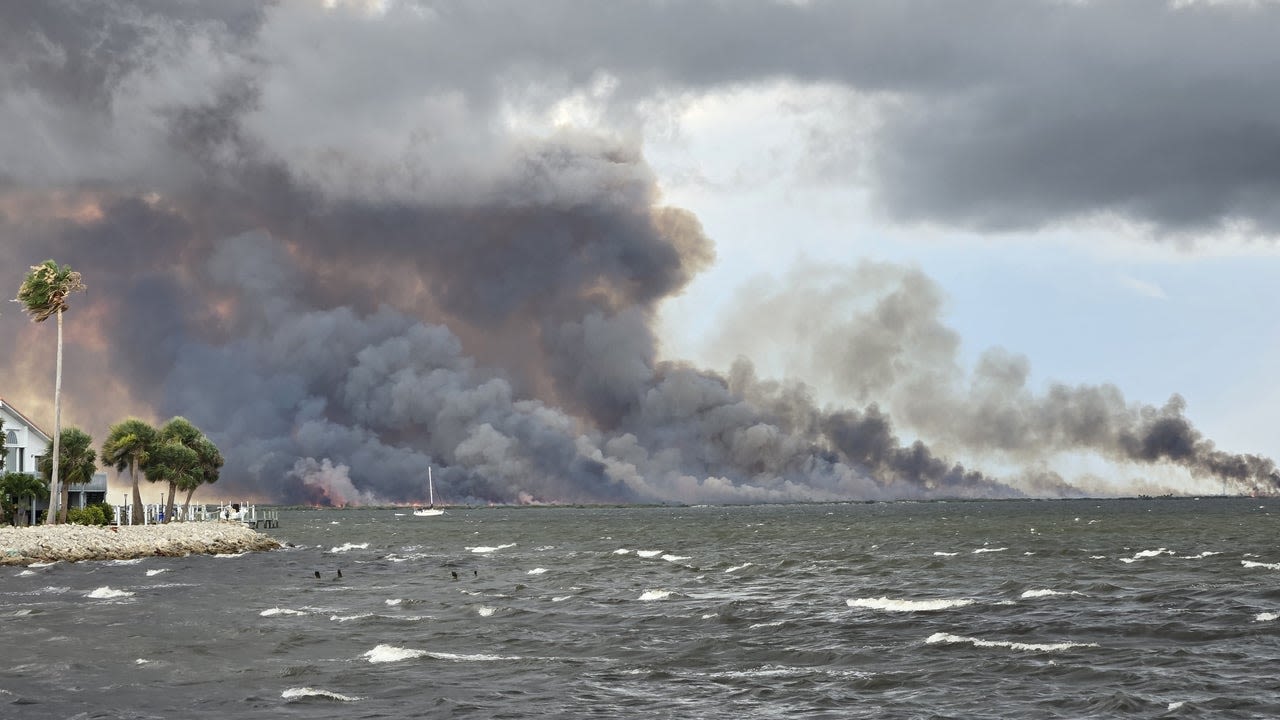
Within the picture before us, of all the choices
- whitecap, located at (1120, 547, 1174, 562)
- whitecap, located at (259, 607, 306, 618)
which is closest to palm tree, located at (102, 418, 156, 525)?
whitecap, located at (259, 607, 306, 618)

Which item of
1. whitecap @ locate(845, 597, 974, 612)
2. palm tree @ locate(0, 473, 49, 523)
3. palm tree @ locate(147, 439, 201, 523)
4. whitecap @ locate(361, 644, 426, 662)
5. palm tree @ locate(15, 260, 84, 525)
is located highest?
palm tree @ locate(15, 260, 84, 525)

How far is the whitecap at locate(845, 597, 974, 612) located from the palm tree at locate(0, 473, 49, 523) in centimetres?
8691

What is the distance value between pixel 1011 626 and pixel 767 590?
54.0 feet

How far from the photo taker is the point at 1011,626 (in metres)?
32.7

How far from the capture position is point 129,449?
11600 centimetres

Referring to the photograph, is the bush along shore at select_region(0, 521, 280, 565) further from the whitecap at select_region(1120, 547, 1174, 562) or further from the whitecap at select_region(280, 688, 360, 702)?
the whitecap at select_region(1120, 547, 1174, 562)

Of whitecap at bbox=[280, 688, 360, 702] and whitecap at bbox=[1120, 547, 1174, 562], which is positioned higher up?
whitecap at bbox=[280, 688, 360, 702]

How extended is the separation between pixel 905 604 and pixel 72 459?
93232 mm

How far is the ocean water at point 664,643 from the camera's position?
23.1 meters

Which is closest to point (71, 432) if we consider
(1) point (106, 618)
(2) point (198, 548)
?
(2) point (198, 548)

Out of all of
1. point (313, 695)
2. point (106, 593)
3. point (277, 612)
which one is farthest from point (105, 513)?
point (313, 695)

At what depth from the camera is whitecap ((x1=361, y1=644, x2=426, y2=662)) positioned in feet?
96.4

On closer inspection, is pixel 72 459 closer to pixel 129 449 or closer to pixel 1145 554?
pixel 129 449

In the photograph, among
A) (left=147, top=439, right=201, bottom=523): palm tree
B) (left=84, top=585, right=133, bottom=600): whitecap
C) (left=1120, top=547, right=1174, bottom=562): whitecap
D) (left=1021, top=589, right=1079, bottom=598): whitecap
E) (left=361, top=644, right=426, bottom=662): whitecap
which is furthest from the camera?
(left=147, top=439, right=201, bottom=523): palm tree
